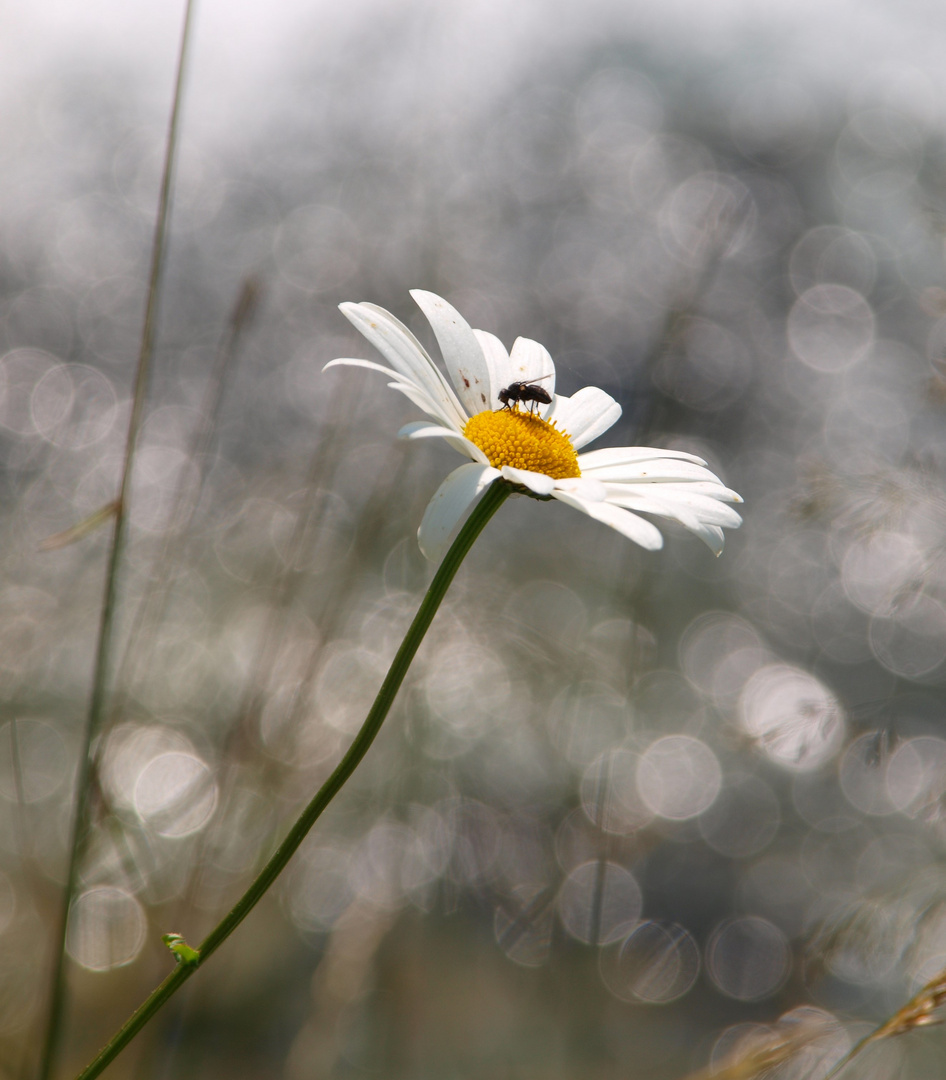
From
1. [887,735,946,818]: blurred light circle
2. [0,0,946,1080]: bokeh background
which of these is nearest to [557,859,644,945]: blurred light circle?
[0,0,946,1080]: bokeh background

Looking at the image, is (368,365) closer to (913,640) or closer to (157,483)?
(157,483)

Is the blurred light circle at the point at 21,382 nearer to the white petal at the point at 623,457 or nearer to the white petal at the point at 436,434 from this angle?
the white petal at the point at 623,457

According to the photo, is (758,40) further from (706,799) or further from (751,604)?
(706,799)

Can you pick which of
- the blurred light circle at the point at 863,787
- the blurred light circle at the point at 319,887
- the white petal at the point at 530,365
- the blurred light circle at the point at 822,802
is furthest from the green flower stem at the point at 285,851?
A: the blurred light circle at the point at 822,802

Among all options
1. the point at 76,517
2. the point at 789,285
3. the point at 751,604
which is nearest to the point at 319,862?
the point at 76,517

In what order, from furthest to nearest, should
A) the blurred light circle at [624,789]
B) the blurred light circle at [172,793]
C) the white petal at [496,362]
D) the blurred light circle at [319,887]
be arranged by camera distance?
1. the blurred light circle at [624,789]
2. the blurred light circle at [319,887]
3. the blurred light circle at [172,793]
4. the white petal at [496,362]

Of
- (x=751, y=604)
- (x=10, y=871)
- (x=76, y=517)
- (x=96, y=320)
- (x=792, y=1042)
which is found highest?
(x=96, y=320)

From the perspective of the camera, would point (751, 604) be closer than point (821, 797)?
No
